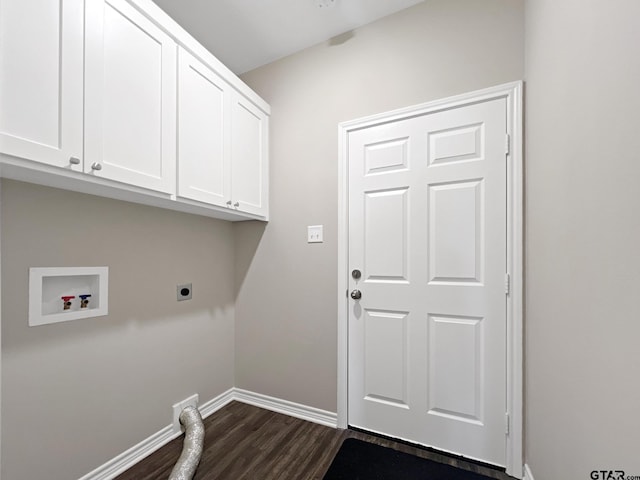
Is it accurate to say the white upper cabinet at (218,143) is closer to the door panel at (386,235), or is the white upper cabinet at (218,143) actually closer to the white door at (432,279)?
the white door at (432,279)

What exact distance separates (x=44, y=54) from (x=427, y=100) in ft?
5.99

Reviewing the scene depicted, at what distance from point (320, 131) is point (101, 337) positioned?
185 centimetres

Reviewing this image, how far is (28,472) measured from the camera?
46.9 inches

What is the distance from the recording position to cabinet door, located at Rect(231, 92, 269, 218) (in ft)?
6.31

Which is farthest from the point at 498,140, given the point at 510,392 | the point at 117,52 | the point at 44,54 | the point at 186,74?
the point at 44,54

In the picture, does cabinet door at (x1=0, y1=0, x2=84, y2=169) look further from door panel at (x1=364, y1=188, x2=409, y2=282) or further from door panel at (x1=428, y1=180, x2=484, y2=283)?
door panel at (x1=428, y1=180, x2=484, y2=283)

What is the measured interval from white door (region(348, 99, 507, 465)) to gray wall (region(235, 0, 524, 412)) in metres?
0.18

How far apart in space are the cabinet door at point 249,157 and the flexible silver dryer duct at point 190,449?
1.23 meters

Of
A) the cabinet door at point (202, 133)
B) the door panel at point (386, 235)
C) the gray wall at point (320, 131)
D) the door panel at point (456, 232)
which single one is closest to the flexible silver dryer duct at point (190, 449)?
the gray wall at point (320, 131)

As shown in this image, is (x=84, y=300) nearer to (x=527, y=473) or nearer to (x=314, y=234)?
(x=314, y=234)

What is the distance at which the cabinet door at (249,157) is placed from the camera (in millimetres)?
1925

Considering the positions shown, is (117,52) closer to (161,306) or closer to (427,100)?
(161,306)

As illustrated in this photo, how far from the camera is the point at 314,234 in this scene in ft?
6.69

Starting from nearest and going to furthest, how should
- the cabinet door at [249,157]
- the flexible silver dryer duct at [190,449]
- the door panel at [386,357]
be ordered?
1. the flexible silver dryer duct at [190,449]
2. the door panel at [386,357]
3. the cabinet door at [249,157]
